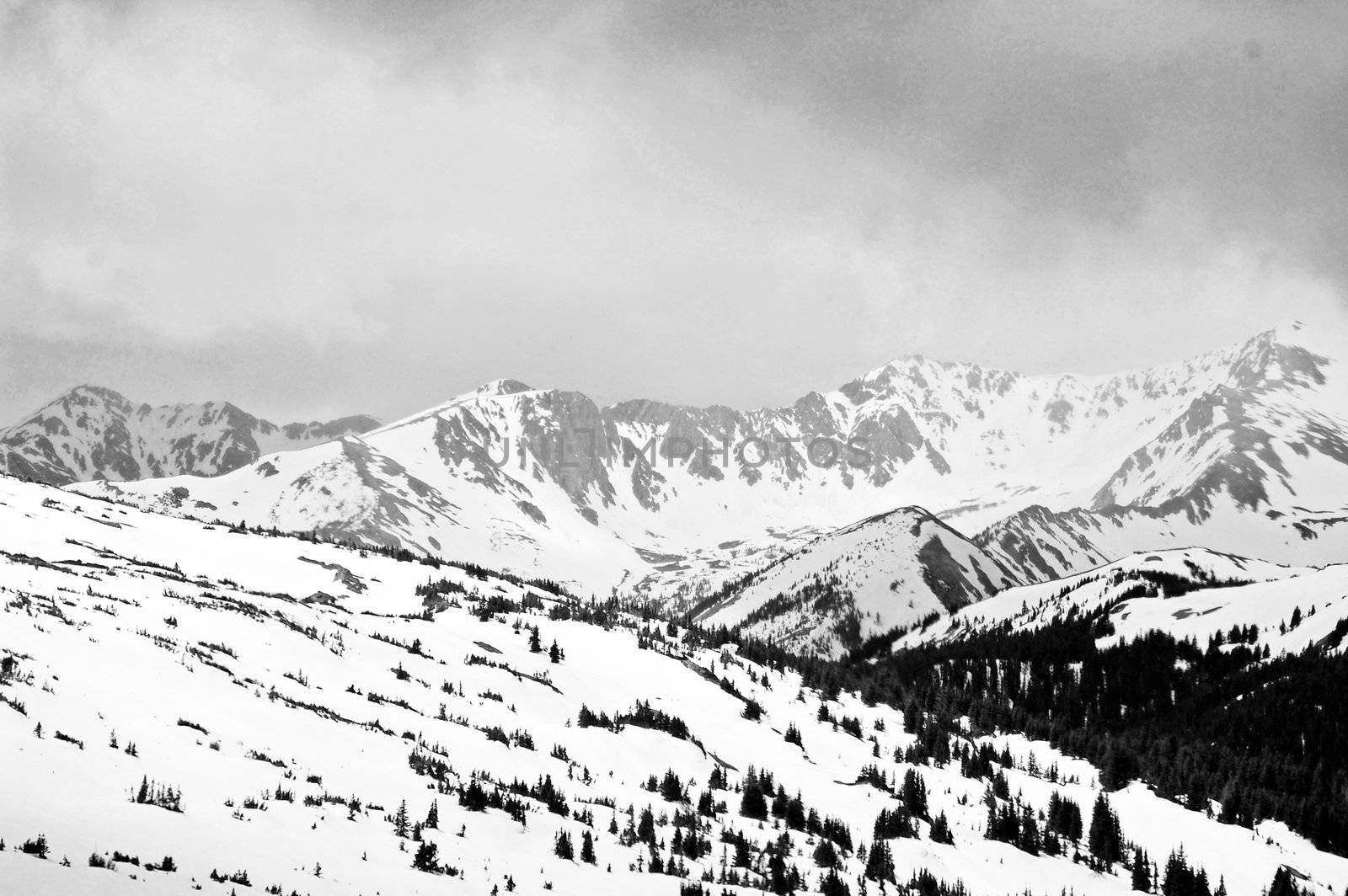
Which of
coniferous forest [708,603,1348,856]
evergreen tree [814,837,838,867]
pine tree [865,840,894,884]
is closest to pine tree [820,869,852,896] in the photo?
evergreen tree [814,837,838,867]

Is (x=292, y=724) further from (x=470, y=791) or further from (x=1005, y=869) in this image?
(x=1005, y=869)

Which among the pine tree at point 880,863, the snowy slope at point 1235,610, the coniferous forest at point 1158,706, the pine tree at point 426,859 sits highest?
the snowy slope at point 1235,610

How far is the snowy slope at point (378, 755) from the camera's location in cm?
1923

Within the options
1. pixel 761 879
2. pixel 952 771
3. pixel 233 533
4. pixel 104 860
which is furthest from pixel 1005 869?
pixel 233 533

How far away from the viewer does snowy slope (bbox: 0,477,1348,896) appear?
19.2m

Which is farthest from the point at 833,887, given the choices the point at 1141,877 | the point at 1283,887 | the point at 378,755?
the point at 1283,887

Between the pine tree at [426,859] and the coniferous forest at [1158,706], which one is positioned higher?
the coniferous forest at [1158,706]

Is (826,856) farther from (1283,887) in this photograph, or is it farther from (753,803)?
(1283,887)

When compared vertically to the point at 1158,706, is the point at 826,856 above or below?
below

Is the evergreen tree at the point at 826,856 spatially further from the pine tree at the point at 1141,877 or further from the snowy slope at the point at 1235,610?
the snowy slope at the point at 1235,610

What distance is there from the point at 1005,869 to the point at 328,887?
29.0 meters

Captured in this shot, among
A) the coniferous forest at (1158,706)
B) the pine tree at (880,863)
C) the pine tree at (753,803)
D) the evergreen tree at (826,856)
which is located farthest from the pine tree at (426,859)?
the coniferous forest at (1158,706)

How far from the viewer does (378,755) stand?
97.9 feet

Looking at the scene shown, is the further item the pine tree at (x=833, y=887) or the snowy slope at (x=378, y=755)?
the pine tree at (x=833, y=887)
